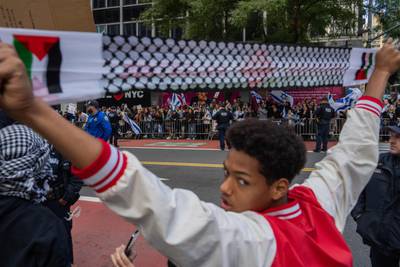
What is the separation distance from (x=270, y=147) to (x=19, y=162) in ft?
4.49

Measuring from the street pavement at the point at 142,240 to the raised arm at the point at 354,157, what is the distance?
3053 mm

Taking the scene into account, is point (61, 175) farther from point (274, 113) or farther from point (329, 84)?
point (274, 113)

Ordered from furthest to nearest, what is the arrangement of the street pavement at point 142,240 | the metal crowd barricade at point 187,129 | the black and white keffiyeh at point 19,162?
the metal crowd barricade at point 187,129 → the street pavement at point 142,240 → the black and white keffiyeh at point 19,162

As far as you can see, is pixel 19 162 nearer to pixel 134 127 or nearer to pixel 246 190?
pixel 246 190

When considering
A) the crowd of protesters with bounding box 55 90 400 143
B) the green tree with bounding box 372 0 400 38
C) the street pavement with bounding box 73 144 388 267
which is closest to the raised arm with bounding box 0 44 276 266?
the street pavement with bounding box 73 144 388 267

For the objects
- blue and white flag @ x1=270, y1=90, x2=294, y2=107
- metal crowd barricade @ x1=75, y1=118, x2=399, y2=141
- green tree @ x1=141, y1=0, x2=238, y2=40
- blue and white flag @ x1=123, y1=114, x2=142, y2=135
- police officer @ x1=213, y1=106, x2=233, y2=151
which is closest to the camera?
police officer @ x1=213, y1=106, x2=233, y2=151

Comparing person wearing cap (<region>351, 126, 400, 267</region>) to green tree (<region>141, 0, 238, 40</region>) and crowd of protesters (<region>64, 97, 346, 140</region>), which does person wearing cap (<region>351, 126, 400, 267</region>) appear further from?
green tree (<region>141, 0, 238, 40</region>)

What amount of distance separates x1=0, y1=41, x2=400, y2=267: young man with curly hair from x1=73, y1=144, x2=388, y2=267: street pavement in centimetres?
312

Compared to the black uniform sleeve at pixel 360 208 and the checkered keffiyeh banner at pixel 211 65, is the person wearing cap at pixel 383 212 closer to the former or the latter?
the black uniform sleeve at pixel 360 208

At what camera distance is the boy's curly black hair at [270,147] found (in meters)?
1.41

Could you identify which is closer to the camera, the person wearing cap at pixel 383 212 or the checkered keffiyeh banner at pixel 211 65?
the checkered keffiyeh banner at pixel 211 65

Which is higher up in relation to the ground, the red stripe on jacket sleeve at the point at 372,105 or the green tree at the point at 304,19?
the green tree at the point at 304,19

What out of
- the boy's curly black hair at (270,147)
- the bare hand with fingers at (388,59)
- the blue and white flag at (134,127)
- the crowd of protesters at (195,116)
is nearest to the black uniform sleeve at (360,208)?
the bare hand with fingers at (388,59)

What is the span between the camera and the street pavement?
473cm
